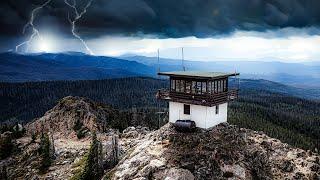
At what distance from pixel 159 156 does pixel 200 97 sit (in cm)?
941

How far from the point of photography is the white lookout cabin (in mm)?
57031

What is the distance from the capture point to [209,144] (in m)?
55.4

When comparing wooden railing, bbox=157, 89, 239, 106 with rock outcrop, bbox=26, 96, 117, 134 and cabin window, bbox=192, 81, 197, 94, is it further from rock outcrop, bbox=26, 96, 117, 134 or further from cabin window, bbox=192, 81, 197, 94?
rock outcrop, bbox=26, 96, 117, 134

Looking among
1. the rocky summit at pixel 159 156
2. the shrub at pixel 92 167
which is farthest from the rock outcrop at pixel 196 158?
the shrub at pixel 92 167

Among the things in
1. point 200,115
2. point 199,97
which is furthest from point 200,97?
point 200,115

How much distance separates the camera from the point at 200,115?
5772 cm

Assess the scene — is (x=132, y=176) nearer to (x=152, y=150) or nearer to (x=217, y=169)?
(x=152, y=150)

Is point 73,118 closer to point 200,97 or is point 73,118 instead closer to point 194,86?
point 194,86

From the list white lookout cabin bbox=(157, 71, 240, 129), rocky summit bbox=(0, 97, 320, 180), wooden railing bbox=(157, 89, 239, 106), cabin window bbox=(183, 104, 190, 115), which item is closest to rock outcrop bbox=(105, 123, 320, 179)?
rocky summit bbox=(0, 97, 320, 180)

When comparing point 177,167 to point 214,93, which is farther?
point 214,93

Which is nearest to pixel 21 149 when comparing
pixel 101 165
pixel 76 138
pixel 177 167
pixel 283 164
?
pixel 76 138

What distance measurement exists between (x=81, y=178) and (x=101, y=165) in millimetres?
3853

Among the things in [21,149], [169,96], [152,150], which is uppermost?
[169,96]

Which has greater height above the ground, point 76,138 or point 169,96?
point 169,96
